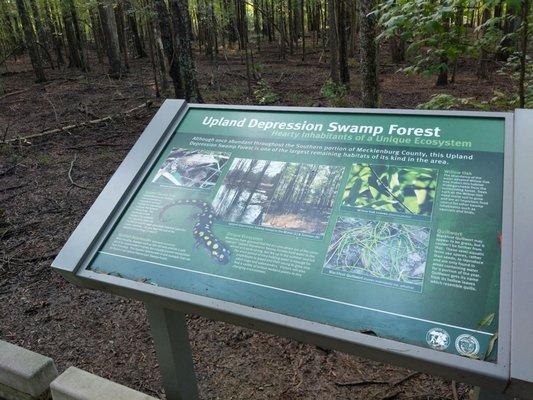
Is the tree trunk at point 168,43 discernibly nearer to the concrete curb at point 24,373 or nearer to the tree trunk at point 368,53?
the tree trunk at point 368,53

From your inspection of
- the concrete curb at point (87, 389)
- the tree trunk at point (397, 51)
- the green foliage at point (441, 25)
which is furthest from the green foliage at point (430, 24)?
the tree trunk at point (397, 51)

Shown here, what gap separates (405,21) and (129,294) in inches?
111

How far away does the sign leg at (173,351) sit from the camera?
198cm

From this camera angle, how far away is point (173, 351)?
6.68ft

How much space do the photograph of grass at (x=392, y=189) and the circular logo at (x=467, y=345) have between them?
0.45 m

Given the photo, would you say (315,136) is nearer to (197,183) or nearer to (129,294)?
(197,183)

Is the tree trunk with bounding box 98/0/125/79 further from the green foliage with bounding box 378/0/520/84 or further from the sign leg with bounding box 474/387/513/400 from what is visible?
the sign leg with bounding box 474/387/513/400

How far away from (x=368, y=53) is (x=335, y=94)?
4.40 meters

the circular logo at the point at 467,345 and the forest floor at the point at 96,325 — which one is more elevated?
the circular logo at the point at 467,345

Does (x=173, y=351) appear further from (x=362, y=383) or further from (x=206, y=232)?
(x=362, y=383)

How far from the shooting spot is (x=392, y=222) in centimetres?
160

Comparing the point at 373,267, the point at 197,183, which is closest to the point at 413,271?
the point at 373,267

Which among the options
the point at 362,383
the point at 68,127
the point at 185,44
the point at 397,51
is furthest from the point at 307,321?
the point at 397,51

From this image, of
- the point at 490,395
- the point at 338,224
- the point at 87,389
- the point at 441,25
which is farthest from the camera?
the point at 441,25
